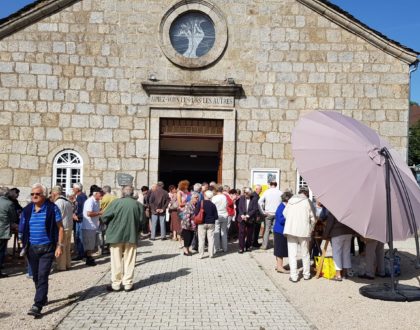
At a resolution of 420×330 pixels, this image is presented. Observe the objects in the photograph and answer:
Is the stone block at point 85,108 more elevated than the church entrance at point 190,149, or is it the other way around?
the stone block at point 85,108

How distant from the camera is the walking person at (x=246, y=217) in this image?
39.5 ft

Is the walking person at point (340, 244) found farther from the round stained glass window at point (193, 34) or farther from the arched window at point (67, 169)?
the arched window at point (67, 169)

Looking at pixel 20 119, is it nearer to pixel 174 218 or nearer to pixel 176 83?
pixel 176 83

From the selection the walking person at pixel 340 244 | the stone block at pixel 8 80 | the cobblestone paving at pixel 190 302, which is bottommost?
the cobblestone paving at pixel 190 302

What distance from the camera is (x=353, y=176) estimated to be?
7887 millimetres

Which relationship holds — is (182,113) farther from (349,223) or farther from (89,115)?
(349,223)

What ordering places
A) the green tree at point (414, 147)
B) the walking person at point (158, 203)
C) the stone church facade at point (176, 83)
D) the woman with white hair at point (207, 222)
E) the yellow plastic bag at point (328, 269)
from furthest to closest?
the green tree at point (414, 147)
the stone church facade at point (176, 83)
the walking person at point (158, 203)
the woman with white hair at point (207, 222)
the yellow plastic bag at point (328, 269)

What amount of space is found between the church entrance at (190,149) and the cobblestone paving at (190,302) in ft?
18.6

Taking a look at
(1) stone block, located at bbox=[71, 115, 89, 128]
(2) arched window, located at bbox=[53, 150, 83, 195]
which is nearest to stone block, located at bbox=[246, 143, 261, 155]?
(1) stone block, located at bbox=[71, 115, 89, 128]

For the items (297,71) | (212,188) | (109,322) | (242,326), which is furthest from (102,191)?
(297,71)

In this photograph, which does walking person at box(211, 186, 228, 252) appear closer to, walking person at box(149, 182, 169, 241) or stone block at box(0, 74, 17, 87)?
walking person at box(149, 182, 169, 241)

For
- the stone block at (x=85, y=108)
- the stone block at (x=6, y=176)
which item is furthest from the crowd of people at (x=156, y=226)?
the stone block at (x=6, y=176)

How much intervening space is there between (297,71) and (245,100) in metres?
1.87

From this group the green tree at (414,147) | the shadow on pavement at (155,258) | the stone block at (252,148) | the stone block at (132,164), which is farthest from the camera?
the green tree at (414,147)
